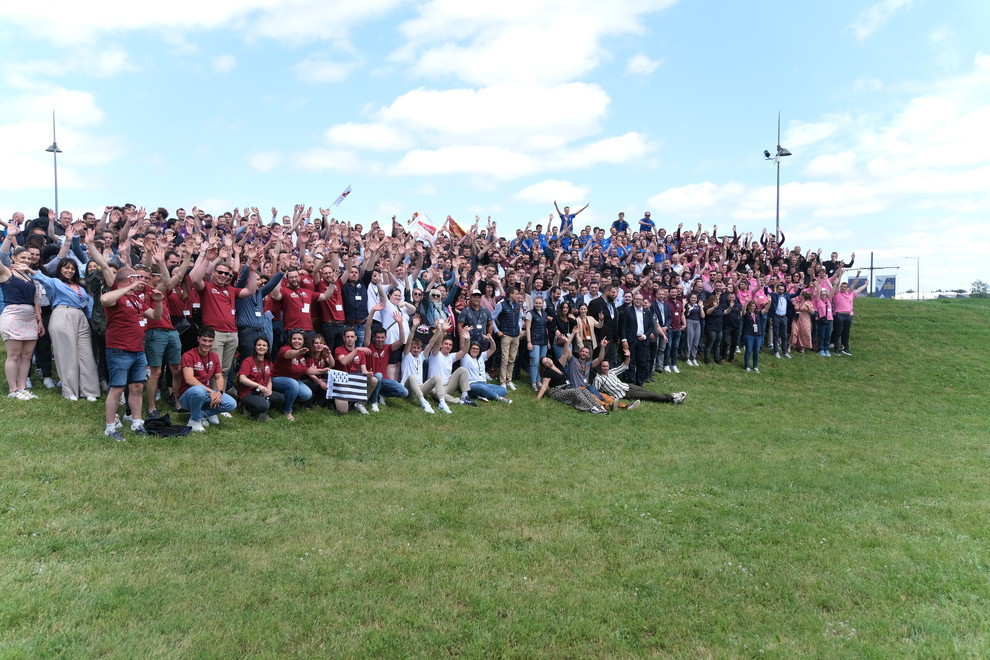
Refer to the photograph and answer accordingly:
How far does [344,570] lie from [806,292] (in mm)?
18803

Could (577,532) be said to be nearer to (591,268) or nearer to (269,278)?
(269,278)

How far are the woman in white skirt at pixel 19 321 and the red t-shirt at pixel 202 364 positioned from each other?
7.21ft

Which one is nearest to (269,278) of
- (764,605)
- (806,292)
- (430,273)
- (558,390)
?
(430,273)

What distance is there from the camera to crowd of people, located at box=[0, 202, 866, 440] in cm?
888

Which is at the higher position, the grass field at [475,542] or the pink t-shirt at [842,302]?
the pink t-shirt at [842,302]

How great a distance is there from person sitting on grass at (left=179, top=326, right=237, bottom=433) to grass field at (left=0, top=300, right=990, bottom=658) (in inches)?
14.7

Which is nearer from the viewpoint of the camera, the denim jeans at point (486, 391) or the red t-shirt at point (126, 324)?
the red t-shirt at point (126, 324)

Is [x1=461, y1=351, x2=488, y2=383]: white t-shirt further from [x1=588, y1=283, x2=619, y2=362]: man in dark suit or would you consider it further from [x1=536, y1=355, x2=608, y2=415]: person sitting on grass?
[x1=588, y1=283, x2=619, y2=362]: man in dark suit

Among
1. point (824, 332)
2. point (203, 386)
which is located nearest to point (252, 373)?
point (203, 386)

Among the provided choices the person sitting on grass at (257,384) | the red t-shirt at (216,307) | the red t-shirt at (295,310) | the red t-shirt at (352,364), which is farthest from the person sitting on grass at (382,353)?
the red t-shirt at (216,307)

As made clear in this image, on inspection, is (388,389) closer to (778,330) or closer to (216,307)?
(216,307)

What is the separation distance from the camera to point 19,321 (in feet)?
29.2

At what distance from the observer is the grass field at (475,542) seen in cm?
443

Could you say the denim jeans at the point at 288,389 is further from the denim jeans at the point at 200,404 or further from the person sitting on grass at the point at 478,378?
the person sitting on grass at the point at 478,378
